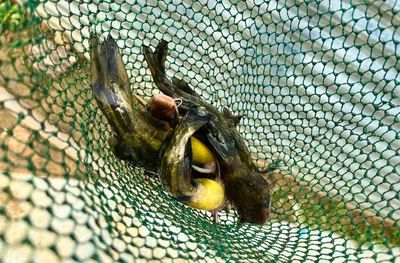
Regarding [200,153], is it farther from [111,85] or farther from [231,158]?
[111,85]

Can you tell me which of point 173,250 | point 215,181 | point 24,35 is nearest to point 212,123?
point 215,181

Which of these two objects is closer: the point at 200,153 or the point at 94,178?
the point at 94,178

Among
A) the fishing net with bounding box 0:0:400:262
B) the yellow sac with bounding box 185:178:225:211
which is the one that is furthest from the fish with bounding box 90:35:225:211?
the fishing net with bounding box 0:0:400:262

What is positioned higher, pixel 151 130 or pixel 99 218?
pixel 151 130

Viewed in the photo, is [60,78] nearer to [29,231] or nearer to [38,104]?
[38,104]

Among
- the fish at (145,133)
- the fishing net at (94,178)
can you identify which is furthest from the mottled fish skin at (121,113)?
the fishing net at (94,178)

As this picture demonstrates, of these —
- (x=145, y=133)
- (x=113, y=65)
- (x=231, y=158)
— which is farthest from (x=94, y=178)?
(x=231, y=158)

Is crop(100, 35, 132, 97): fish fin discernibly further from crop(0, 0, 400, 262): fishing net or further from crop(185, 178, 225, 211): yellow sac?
crop(185, 178, 225, 211): yellow sac
